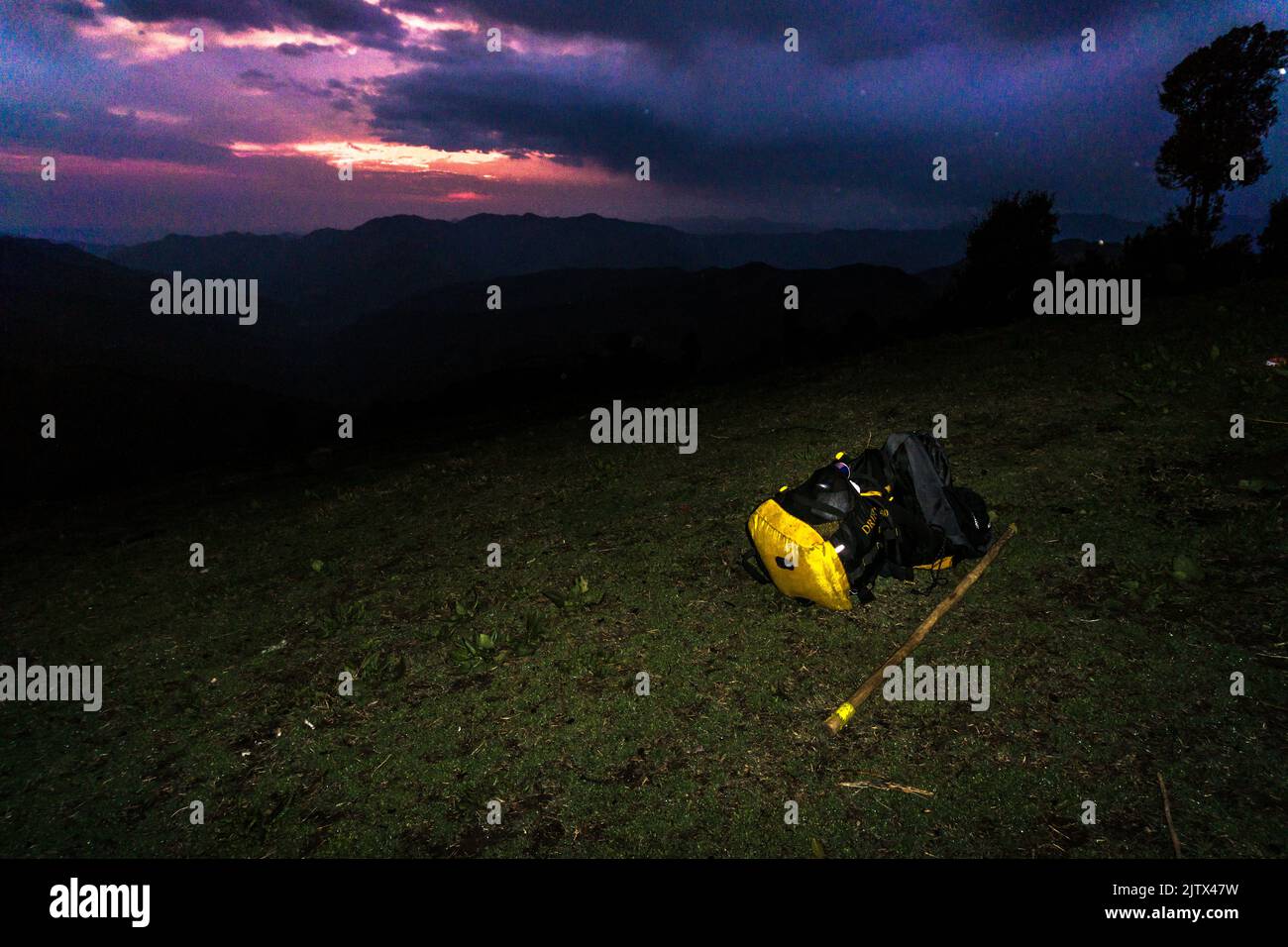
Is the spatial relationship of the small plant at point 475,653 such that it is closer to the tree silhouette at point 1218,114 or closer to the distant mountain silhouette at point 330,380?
the distant mountain silhouette at point 330,380

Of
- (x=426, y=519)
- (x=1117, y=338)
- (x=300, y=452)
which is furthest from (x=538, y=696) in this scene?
(x=300, y=452)

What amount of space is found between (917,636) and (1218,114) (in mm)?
57229

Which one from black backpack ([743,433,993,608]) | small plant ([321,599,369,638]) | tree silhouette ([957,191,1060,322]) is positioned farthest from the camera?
tree silhouette ([957,191,1060,322])

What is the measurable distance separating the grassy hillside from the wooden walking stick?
11 centimetres

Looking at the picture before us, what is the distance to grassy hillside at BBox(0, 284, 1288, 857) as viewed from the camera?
4.26 m

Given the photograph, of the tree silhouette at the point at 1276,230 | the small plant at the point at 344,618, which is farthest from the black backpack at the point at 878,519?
the tree silhouette at the point at 1276,230

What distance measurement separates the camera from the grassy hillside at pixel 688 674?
4.26 meters

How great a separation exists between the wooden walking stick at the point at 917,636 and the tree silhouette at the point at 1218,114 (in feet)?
163

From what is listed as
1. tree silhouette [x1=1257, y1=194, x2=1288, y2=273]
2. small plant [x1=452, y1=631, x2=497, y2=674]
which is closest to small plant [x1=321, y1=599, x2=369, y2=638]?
small plant [x1=452, y1=631, x2=497, y2=674]

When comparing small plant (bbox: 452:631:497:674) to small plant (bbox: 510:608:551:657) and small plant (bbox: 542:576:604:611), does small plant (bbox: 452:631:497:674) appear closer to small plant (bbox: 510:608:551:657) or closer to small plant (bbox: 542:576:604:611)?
small plant (bbox: 510:608:551:657)

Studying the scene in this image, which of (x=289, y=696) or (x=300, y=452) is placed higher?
(x=300, y=452)

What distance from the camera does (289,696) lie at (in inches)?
241
